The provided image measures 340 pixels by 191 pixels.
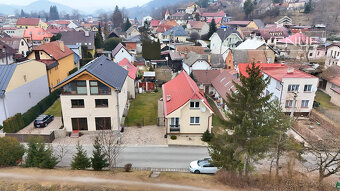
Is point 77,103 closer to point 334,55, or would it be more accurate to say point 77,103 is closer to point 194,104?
point 194,104

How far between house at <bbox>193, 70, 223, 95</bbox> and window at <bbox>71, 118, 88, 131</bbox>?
25252 mm

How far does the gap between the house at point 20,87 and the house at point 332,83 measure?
51675 millimetres

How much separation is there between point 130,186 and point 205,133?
511 inches

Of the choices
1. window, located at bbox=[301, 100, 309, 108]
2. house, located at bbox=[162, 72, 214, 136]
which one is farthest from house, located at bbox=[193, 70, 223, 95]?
house, located at bbox=[162, 72, 214, 136]

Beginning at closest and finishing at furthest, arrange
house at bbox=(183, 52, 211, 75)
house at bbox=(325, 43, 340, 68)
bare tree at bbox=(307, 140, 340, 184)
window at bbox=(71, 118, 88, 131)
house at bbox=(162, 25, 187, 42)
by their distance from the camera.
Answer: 1. bare tree at bbox=(307, 140, 340, 184)
2. window at bbox=(71, 118, 88, 131)
3. house at bbox=(325, 43, 340, 68)
4. house at bbox=(183, 52, 211, 75)
5. house at bbox=(162, 25, 187, 42)

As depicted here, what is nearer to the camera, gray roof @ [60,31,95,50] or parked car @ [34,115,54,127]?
parked car @ [34,115,54,127]

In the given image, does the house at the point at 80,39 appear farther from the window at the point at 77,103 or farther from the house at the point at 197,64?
the window at the point at 77,103

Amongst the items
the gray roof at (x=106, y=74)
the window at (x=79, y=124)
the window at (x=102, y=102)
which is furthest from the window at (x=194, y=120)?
the window at (x=79, y=124)

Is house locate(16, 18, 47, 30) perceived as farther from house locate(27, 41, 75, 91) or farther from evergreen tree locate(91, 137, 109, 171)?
evergreen tree locate(91, 137, 109, 171)

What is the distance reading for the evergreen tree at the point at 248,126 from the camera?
1769 centimetres

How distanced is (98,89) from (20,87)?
12769 millimetres

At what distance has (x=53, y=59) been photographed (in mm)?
45250

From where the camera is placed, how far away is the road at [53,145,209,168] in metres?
25.1

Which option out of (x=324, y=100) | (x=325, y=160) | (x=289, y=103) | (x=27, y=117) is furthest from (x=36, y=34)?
(x=325, y=160)
